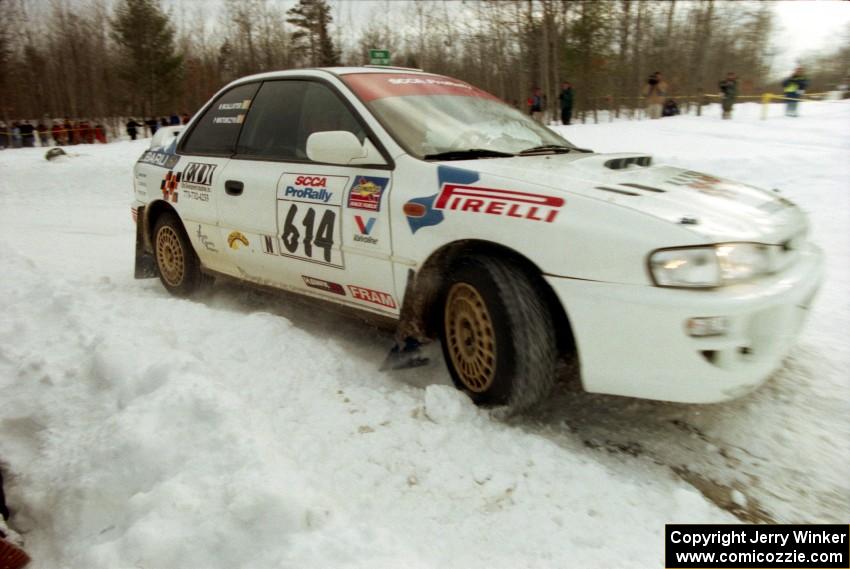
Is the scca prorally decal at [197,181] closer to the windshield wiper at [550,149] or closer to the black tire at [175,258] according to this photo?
the black tire at [175,258]

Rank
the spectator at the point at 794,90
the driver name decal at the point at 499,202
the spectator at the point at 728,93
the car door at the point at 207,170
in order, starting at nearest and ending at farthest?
1. the driver name decal at the point at 499,202
2. the car door at the point at 207,170
3. the spectator at the point at 794,90
4. the spectator at the point at 728,93

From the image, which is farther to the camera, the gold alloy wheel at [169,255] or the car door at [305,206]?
the gold alloy wheel at [169,255]

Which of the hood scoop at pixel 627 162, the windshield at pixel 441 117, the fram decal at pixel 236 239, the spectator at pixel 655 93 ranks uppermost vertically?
the spectator at pixel 655 93

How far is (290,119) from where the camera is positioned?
364cm

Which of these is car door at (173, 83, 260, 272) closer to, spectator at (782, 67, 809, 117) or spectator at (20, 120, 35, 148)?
spectator at (782, 67, 809, 117)

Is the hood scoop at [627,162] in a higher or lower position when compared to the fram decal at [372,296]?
higher

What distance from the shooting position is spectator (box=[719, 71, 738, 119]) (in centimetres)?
1727

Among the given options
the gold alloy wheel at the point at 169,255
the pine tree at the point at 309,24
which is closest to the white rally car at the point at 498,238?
the gold alloy wheel at the point at 169,255

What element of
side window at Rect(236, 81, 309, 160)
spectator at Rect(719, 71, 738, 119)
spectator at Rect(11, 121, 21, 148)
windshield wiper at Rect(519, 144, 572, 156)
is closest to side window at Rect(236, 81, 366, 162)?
side window at Rect(236, 81, 309, 160)

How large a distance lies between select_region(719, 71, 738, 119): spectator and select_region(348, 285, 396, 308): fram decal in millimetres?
17615

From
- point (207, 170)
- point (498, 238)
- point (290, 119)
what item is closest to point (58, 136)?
point (207, 170)

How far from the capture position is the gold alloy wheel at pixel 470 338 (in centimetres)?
259

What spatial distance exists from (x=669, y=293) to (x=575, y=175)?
734 mm

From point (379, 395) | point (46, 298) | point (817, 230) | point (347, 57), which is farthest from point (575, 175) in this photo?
point (347, 57)
